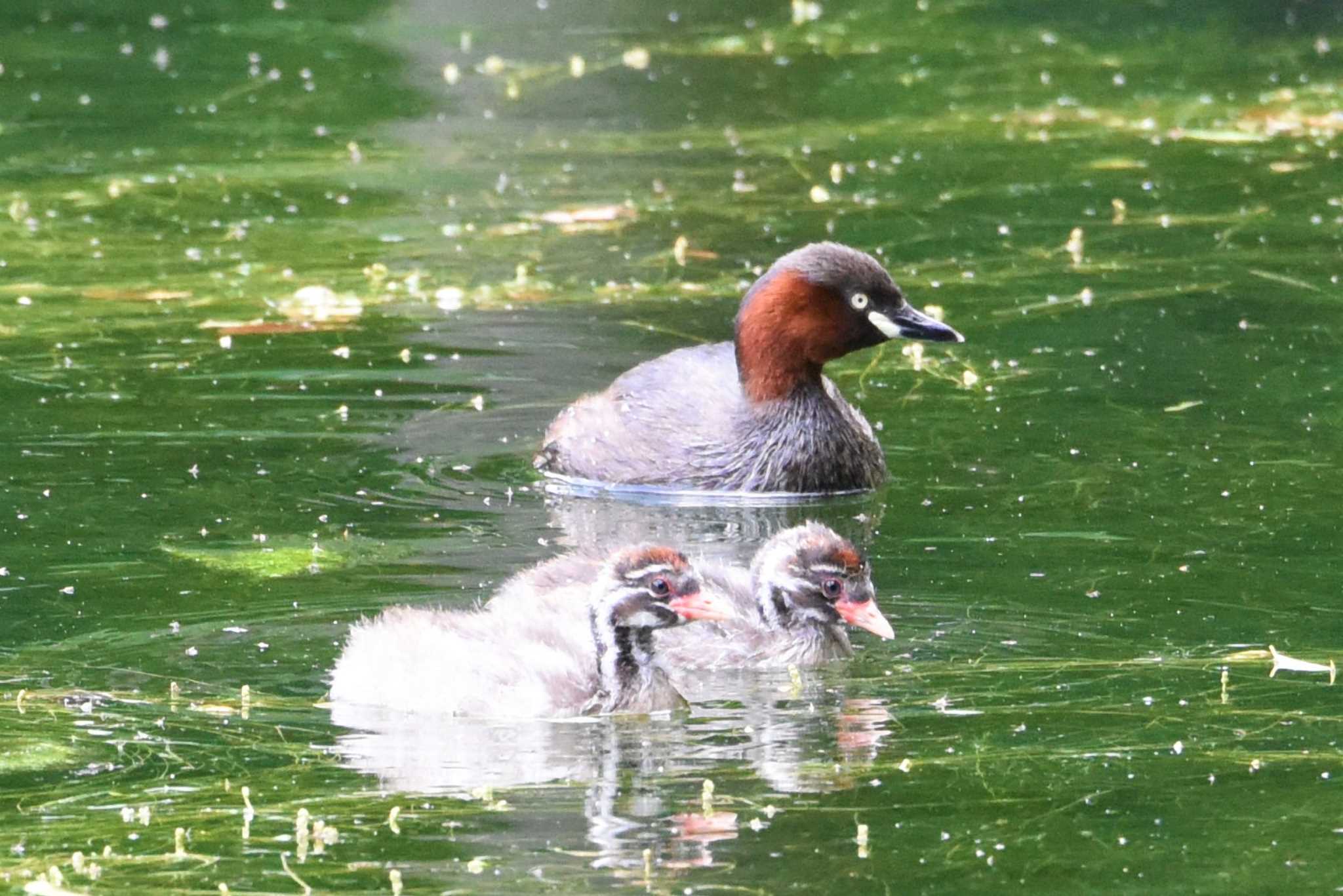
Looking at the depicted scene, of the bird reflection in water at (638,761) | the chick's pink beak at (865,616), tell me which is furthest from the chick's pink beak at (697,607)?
the chick's pink beak at (865,616)

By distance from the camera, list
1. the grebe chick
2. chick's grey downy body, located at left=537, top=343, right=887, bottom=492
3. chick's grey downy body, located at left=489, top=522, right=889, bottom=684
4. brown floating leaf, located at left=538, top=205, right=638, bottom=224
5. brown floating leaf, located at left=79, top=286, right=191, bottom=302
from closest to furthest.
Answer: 1. the grebe chick
2. chick's grey downy body, located at left=489, top=522, right=889, bottom=684
3. chick's grey downy body, located at left=537, top=343, right=887, bottom=492
4. brown floating leaf, located at left=79, top=286, right=191, bottom=302
5. brown floating leaf, located at left=538, top=205, right=638, bottom=224

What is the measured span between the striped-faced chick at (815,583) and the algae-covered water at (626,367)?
175 mm

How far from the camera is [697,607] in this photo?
23.8ft

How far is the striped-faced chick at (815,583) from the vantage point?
7695 mm

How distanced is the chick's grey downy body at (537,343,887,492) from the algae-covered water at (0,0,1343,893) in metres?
0.16

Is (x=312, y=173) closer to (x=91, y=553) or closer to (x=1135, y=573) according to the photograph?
(x=91, y=553)

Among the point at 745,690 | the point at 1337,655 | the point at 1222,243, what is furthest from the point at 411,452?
the point at 1222,243

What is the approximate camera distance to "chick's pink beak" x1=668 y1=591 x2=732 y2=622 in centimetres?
723

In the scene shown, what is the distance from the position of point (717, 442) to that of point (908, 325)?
2.94ft

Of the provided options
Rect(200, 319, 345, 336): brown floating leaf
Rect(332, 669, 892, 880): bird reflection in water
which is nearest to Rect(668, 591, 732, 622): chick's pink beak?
Rect(332, 669, 892, 880): bird reflection in water

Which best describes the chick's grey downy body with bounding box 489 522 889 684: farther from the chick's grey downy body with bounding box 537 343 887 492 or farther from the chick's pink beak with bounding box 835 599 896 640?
the chick's grey downy body with bounding box 537 343 887 492

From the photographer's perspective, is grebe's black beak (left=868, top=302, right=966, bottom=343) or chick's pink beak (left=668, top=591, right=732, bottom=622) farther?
grebe's black beak (left=868, top=302, right=966, bottom=343)

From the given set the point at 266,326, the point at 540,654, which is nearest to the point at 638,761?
the point at 540,654

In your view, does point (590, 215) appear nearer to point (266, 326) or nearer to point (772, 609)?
point (266, 326)
